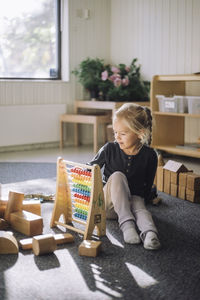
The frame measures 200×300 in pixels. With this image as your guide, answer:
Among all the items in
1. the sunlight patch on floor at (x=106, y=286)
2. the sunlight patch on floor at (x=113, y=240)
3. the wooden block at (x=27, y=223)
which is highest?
the wooden block at (x=27, y=223)

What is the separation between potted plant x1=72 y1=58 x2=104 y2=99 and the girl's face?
2.77m

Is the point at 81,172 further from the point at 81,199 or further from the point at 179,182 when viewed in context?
the point at 179,182

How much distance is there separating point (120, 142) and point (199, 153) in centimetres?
183

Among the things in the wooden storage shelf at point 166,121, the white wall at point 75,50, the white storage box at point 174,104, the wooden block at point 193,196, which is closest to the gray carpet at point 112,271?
the wooden block at point 193,196

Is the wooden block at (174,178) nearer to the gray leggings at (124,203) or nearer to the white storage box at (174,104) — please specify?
the gray leggings at (124,203)

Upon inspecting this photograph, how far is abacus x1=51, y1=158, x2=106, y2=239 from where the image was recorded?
1.90m

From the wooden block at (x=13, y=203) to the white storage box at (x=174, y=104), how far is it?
233 centimetres

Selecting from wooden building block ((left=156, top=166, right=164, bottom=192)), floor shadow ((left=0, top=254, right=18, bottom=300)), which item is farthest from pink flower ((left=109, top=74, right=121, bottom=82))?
floor shadow ((left=0, top=254, right=18, bottom=300))

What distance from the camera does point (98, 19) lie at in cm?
521

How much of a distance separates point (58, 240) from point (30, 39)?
3421 millimetres

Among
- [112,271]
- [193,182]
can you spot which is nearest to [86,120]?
[193,182]

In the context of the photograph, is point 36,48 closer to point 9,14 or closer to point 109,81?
point 9,14

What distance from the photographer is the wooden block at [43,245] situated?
1738 mm

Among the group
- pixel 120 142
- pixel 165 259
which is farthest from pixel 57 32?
pixel 165 259
